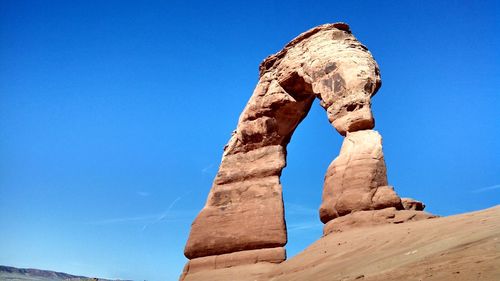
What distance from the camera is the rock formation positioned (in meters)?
10.3

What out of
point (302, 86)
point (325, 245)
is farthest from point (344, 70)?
point (325, 245)

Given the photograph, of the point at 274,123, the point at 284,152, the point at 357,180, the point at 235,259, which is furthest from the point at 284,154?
the point at 357,180

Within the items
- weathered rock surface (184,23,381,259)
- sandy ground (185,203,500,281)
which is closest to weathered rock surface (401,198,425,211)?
weathered rock surface (184,23,381,259)

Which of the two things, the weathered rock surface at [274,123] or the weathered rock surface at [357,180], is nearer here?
the weathered rock surface at [357,180]

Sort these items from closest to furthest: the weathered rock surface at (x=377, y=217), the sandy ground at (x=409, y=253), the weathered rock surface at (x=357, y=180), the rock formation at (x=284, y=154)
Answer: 1. the sandy ground at (x=409, y=253)
2. the weathered rock surface at (x=377, y=217)
3. the weathered rock surface at (x=357, y=180)
4. the rock formation at (x=284, y=154)

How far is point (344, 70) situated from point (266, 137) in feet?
12.4

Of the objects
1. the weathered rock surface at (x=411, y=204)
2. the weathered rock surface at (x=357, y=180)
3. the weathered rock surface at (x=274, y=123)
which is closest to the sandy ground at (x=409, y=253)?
the weathered rock surface at (x=357, y=180)

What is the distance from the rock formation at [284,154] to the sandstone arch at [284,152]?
0.08ft

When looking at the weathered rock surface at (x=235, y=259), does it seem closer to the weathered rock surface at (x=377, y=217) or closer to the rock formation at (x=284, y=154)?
the rock formation at (x=284, y=154)

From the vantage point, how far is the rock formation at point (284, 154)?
1030cm

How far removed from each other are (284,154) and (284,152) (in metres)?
0.12

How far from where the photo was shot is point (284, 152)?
14594 mm

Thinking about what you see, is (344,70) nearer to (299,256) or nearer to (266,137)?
(266,137)

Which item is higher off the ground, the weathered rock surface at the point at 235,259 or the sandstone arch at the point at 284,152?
the sandstone arch at the point at 284,152
